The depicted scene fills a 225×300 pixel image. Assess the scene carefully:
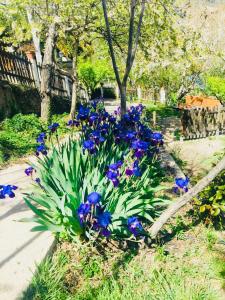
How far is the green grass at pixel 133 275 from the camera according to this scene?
2.68 meters

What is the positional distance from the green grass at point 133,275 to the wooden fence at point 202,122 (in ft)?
25.4

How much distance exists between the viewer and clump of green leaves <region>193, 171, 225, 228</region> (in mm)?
3805

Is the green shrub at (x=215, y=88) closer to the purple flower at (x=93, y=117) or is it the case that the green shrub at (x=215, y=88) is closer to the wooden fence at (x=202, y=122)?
the wooden fence at (x=202, y=122)

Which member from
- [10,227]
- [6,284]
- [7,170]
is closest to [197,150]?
[7,170]

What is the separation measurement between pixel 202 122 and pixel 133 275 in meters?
9.06

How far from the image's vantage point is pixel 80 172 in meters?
3.75

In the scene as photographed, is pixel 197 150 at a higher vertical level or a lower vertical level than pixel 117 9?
Result: lower

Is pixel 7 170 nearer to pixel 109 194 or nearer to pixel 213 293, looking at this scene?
pixel 109 194

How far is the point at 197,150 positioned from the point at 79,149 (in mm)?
6213

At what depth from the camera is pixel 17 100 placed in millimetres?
10414

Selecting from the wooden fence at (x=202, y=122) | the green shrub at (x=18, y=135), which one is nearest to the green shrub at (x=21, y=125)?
the green shrub at (x=18, y=135)

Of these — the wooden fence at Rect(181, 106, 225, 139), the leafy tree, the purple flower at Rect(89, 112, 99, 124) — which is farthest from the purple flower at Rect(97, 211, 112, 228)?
the leafy tree

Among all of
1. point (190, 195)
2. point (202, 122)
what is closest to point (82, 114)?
point (190, 195)

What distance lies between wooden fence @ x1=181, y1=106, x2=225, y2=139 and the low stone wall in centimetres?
553
